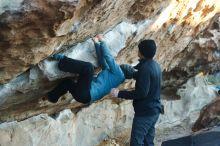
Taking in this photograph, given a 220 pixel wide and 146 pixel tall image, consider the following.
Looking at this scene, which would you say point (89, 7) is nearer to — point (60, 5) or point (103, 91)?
point (60, 5)

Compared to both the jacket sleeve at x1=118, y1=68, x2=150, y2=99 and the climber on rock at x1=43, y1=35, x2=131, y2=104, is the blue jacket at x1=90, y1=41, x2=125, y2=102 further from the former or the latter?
the jacket sleeve at x1=118, y1=68, x2=150, y2=99

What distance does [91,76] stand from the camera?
228 inches

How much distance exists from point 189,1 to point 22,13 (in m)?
3.93

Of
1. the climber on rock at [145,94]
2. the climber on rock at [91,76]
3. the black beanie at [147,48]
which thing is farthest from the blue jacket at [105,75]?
the black beanie at [147,48]

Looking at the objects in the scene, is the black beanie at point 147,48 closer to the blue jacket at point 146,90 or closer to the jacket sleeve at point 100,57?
the blue jacket at point 146,90

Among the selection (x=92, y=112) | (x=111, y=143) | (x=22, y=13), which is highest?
(x=22, y=13)

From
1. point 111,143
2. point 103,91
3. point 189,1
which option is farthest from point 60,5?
point 111,143

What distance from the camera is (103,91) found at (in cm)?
598

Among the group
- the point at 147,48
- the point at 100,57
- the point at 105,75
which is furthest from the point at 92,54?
the point at 147,48

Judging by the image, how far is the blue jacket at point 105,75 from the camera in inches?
233

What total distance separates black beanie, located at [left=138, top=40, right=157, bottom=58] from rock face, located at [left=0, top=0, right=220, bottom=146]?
56cm

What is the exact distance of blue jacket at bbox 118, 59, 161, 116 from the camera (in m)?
5.83

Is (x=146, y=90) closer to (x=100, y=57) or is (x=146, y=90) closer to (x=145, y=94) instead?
(x=145, y=94)

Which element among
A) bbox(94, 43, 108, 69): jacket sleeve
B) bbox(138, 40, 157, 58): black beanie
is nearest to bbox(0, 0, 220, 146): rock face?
bbox(94, 43, 108, 69): jacket sleeve
